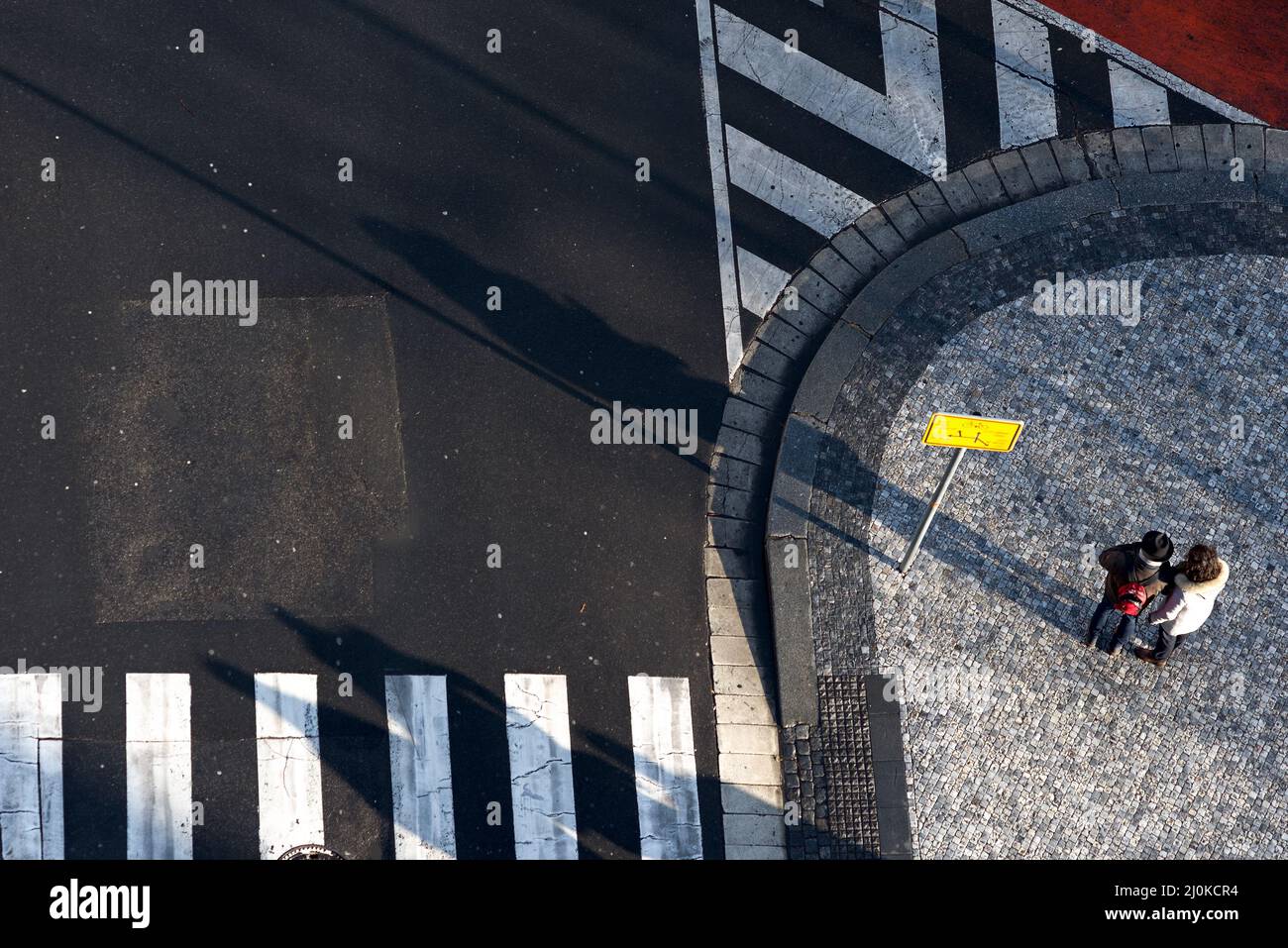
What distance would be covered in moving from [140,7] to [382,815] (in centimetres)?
881

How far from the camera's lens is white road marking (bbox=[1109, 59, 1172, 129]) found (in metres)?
13.7

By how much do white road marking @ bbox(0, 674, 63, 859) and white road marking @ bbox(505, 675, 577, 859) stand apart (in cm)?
430

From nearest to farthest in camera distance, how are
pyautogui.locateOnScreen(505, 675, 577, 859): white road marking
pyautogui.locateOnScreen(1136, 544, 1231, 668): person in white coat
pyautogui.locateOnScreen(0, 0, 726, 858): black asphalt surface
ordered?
1. pyautogui.locateOnScreen(1136, 544, 1231, 668): person in white coat
2. pyautogui.locateOnScreen(505, 675, 577, 859): white road marking
3. pyautogui.locateOnScreen(0, 0, 726, 858): black asphalt surface

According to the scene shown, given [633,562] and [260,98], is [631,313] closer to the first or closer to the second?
[633,562]

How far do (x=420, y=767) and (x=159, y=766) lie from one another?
2.49m

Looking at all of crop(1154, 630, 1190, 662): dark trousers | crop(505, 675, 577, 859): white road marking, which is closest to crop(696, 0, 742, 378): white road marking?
crop(505, 675, 577, 859): white road marking

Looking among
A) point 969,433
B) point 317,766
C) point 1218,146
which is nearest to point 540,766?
point 317,766

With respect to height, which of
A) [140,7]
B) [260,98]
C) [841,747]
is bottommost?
[841,747]

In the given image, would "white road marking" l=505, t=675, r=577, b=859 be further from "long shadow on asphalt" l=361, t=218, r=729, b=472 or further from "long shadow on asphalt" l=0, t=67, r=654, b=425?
"long shadow on asphalt" l=0, t=67, r=654, b=425

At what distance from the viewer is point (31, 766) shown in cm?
1235

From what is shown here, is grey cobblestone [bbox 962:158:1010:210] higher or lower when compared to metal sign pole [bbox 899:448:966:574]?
higher
